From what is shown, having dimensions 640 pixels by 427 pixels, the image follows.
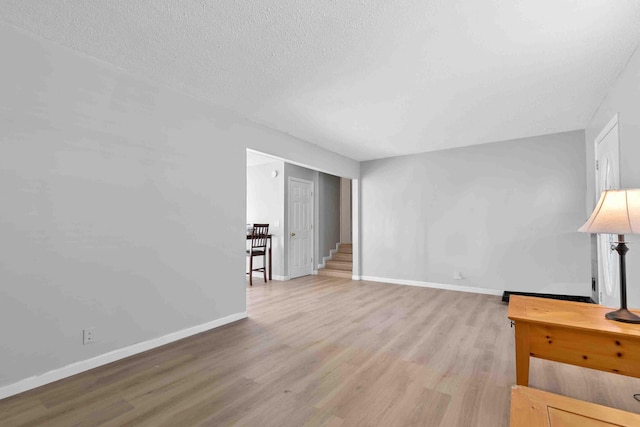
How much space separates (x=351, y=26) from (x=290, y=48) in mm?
506

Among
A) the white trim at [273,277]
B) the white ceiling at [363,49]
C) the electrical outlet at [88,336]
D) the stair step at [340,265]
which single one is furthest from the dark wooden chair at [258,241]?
the electrical outlet at [88,336]

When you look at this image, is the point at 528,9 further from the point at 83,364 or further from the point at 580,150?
the point at 83,364

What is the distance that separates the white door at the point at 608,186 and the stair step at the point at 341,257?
4367mm

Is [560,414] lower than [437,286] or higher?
higher

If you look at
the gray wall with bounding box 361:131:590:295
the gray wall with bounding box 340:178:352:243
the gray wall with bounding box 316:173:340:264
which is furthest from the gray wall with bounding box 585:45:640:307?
the gray wall with bounding box 340:178:352:243

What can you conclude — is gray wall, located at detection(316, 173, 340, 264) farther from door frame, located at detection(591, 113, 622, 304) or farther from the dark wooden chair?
door frame, located at detection(591, 113, 622, 304)

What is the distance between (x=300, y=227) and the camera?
6629 millimetres

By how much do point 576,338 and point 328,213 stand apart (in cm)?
603

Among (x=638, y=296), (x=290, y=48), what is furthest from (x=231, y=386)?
(x=638, y=296)

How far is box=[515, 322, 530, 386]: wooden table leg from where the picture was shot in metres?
1.84

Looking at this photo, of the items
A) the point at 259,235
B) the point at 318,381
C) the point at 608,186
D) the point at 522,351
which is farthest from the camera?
the point at 259,235

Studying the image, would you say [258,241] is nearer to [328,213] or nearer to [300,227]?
[300,227]

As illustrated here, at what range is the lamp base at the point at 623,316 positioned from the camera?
5.49 ft

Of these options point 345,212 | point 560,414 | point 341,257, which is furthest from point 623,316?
point 345,212
